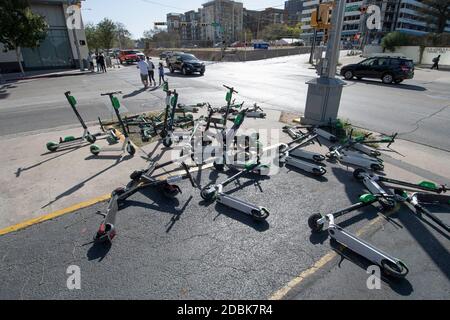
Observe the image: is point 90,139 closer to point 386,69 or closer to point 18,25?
point 386,69

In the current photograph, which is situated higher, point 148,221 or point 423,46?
point 423,46

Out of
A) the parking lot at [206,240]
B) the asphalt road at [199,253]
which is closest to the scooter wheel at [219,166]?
the parking lot at [206,240]

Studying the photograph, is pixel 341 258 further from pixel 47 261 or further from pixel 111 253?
pixel 47 261

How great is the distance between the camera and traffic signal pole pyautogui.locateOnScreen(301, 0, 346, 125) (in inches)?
296

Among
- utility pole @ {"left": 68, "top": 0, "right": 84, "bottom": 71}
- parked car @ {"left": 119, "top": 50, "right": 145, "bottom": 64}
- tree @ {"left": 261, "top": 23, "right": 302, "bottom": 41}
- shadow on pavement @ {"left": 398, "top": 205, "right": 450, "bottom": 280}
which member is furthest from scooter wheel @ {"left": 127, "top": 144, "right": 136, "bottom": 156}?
tree @ {"left": 261, "top": 23, "right": 302, "bottom": 41}

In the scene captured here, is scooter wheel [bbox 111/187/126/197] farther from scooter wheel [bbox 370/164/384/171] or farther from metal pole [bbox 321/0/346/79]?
metal pole [bbox 321/0/346/79]

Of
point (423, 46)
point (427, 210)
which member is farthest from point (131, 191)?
point (423, 46)

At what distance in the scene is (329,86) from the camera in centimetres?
766

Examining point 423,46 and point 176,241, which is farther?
point 423,46

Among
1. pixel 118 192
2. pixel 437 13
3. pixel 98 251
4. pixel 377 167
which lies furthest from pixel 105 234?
pixel 437 13

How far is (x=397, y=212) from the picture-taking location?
13.0 ft

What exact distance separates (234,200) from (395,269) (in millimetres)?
2172

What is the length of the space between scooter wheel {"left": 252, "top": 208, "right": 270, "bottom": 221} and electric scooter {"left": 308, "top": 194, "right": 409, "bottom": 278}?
1.98ft
